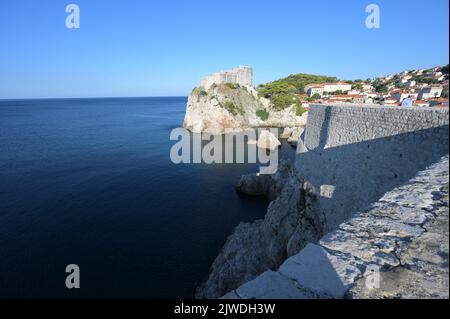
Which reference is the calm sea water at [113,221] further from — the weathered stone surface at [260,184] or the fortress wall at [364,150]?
the fortress wall at [364,150]

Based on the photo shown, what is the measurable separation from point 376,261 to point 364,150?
6.82 m

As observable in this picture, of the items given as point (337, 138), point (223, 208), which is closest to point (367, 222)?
point (337, 138)

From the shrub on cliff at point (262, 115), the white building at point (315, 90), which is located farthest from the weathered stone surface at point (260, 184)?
the white building at point (315, 90)

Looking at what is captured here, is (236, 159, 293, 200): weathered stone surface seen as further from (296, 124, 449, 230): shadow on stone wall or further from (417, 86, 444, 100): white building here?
(417, 86, 444, 100): white building

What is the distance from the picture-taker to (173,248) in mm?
17078

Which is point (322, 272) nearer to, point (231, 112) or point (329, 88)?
point (231, 112)

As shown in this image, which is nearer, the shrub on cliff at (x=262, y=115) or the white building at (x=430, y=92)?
the white building at (x=430, y=92)

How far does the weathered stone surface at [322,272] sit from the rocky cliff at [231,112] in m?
52.1

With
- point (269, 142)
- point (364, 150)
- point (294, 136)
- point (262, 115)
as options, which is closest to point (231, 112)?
point (262, 115)

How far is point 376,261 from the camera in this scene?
2570 mm

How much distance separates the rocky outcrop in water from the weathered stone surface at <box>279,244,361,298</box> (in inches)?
343

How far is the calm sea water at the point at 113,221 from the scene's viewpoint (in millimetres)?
14398

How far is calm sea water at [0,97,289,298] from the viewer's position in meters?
14.4

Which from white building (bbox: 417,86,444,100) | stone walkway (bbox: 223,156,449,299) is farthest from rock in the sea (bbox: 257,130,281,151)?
stone walkway (bbox: 223,156,449,299)
